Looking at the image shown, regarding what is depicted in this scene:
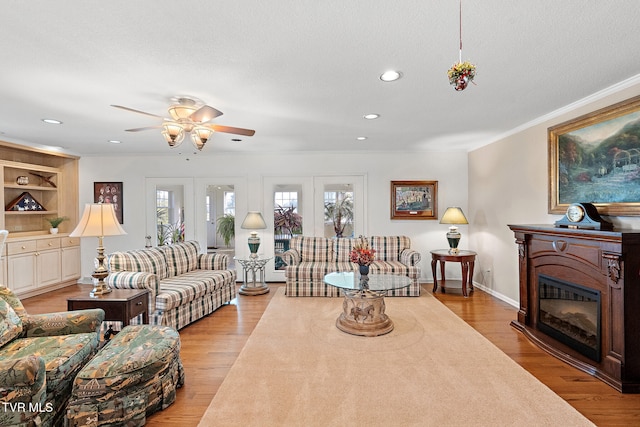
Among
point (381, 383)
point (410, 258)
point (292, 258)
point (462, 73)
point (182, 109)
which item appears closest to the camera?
point (462, 73)

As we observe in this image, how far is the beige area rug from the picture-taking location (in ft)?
6.37

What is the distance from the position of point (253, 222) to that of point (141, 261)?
1.87m

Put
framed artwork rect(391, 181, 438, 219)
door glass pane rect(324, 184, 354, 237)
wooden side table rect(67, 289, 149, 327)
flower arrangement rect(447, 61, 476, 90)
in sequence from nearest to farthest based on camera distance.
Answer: flower arrangement rect(447, 61, 476, 90) → wooden side table rect(67, 289, 149, 327) → framed artwork rect(391, 181, 438, 219) → door glass pane rect(324, 184, 354, 237)

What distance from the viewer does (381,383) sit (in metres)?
2.30

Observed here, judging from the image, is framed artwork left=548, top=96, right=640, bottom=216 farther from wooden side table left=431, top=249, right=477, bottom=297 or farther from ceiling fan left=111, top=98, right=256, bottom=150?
ceiling fan left=111, top=98, right=256, bottom=150

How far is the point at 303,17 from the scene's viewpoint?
169cm

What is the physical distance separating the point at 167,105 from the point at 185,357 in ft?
7.94

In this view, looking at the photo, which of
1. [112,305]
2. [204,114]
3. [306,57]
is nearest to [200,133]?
[204,114]

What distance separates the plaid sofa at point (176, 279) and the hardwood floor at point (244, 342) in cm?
19

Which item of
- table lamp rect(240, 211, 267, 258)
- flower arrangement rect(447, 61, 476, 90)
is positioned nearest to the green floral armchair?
flower arrangement rect(447, 61, 476, 90)

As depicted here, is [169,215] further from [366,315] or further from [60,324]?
[366,315]

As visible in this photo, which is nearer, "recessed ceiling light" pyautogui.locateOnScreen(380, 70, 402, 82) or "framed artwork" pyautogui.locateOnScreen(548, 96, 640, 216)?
"recessed ceiling light" pyautogui.locateOnScreen(380, 70, 402, 82)

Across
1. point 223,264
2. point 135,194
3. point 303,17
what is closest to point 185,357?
point 223,264

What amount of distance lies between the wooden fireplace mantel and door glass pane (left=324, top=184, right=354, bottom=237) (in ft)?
10.5
